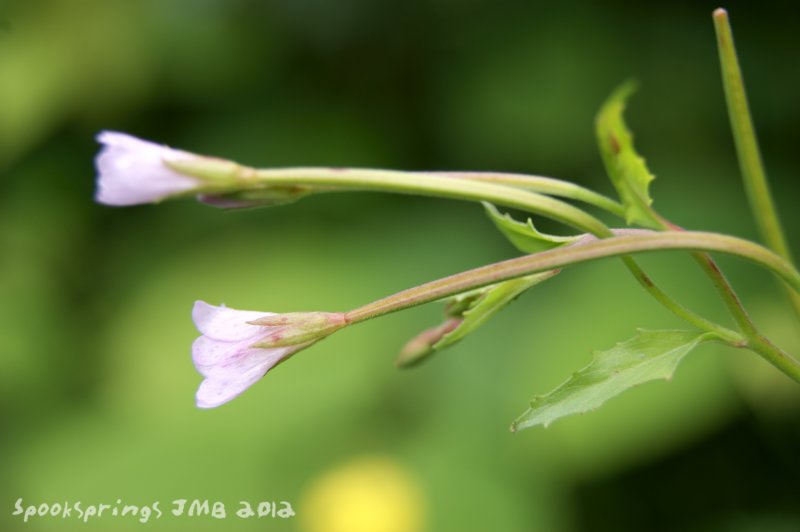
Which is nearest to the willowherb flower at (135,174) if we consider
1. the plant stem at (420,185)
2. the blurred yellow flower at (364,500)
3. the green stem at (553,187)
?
the plant stem at (420,185)

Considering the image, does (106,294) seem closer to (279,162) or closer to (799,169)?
(279,162)

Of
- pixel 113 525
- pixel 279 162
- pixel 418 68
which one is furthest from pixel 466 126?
pixel 113 525

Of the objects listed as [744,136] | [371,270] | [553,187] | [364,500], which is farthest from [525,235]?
[371,270]

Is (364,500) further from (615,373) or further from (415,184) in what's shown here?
(415,184)

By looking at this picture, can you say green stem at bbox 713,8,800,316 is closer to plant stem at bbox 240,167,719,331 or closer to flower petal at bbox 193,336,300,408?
plant stem at bbox 240,167,719,331

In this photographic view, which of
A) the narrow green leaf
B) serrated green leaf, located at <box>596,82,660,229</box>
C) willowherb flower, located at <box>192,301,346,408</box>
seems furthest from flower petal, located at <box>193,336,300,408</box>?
serrated green leaf, located at <box>596,82,660,229</box>

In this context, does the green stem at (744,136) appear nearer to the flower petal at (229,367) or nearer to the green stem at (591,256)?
the green stem at (591,256)
